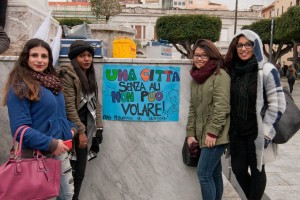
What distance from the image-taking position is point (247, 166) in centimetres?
347

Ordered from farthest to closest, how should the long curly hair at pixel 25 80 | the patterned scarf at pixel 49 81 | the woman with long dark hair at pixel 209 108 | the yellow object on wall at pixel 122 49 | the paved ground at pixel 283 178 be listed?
1. the paved ground at pixel 283 178
2. the yellow object on wall at pixel 122 49
3. the woman with long dark hair at pixel 209 108
4. the patterned scarf at pixel 49 81
5. the long curly hair at pixel 25 80

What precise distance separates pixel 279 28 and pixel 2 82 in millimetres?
25177

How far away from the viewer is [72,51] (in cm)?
319

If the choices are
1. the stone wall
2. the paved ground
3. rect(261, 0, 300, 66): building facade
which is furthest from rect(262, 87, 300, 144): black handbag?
rect(261, 0, 300, 66): building facade

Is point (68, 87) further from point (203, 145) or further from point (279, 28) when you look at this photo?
point (279, 28)

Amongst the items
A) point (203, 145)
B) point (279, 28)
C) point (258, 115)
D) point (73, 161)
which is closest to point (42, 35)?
point (73, 161)

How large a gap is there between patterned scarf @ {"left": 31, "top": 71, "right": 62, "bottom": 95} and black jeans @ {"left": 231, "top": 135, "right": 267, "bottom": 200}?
1.69m

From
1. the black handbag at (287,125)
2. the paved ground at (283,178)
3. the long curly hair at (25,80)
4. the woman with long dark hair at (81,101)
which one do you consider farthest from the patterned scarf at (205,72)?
the paved ground at (283,178)

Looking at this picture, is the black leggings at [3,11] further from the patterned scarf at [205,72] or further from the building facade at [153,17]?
the building facade at [153,17]

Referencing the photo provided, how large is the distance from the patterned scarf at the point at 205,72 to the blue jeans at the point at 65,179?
1320 mm

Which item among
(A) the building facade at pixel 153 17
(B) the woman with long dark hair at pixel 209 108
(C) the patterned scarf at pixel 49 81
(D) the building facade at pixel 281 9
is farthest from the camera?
(A) the building facade at pixel 153 17

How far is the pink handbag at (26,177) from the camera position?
234 centimetres

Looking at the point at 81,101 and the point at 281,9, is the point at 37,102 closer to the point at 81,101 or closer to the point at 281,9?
the point at 81,101

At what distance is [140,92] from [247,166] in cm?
126
